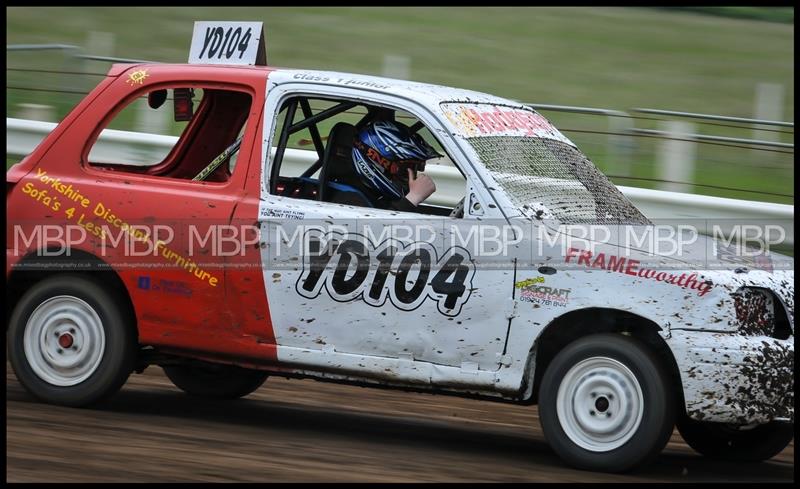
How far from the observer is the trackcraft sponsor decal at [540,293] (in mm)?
5633

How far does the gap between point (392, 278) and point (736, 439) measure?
206 centimetres

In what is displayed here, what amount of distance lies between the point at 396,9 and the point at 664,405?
1906 cm

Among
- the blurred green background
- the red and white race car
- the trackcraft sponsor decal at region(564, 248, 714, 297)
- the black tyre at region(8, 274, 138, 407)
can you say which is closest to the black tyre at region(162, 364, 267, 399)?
the red and white race car

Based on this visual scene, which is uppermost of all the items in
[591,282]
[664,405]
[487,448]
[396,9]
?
[396,9]

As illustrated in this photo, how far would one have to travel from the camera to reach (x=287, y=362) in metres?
6.17

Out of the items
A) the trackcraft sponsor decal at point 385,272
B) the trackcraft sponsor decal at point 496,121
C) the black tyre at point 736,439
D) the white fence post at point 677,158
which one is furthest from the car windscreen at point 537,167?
the white fence post at point 677,158

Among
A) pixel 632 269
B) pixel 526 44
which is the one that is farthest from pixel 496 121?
pixel 526 44

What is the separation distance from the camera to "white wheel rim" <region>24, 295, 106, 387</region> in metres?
6.52

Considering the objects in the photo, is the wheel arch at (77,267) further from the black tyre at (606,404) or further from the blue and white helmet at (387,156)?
the black tyre at (606,404)

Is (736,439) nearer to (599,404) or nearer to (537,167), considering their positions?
(599,404)

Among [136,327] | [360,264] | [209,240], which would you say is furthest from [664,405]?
[136,327]

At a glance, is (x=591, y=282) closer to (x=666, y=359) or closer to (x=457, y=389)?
(x=666, y=359)

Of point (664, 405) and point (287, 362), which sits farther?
point (287, 362)

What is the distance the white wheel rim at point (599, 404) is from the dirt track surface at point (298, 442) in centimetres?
18
